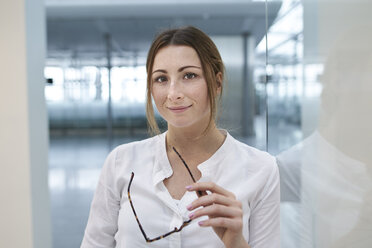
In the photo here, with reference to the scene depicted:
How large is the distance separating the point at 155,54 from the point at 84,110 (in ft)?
42.1

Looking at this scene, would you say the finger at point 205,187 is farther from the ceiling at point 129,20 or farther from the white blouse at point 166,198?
the ceiling at point 129,20

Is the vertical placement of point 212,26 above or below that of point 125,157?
above

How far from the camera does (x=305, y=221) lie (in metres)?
1.76

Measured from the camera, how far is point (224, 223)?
0.96 meters

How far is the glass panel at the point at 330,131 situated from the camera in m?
1.40

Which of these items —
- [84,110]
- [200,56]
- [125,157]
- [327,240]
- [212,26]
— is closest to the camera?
[200,56]

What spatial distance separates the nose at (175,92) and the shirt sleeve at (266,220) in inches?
17.5

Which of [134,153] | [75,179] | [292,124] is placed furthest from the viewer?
[75,179]

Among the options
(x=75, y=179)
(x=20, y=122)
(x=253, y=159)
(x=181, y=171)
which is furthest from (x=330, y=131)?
(x=75, y=179)

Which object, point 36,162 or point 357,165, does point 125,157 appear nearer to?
point 357,165

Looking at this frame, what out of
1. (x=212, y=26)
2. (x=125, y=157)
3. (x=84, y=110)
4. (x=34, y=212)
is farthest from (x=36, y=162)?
(x=84, y=110)

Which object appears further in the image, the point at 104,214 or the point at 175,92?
the point at 104,214

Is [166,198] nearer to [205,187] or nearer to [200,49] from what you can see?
[205,187]

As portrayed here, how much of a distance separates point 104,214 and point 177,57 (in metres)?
0.65
